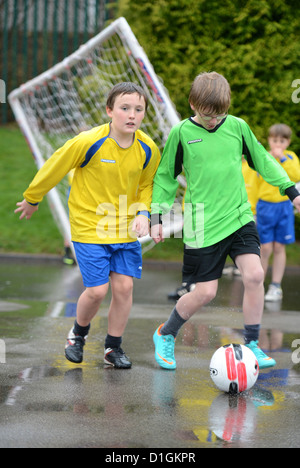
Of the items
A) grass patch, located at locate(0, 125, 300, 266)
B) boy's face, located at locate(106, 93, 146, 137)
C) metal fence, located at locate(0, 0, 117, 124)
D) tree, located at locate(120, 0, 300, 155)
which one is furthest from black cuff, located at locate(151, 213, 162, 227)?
metal fence, located at locate(0, 0, 117, 124)

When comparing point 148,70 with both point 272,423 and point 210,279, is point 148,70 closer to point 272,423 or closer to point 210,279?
point 210,279

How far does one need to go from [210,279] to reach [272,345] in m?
1.25

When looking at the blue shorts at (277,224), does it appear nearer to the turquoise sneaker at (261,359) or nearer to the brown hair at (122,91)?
the turquoise sneaker at (261,359)

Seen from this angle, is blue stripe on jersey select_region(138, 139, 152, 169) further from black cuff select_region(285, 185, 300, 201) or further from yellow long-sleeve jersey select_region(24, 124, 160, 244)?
black cuff select_region(285, 185, 300, 201)

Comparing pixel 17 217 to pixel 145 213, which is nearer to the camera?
pixel 145 213

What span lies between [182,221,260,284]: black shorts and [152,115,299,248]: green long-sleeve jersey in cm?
5

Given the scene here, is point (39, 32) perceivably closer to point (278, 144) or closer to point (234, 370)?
point (278, 144)

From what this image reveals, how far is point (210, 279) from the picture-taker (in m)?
4.86

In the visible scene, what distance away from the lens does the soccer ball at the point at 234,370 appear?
4371 mm

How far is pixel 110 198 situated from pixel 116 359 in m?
1.05

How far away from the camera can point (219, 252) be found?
191 inches

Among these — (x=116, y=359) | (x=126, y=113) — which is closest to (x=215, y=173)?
(x=126, y=113)

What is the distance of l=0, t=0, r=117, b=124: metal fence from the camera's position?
16844 millimetres
